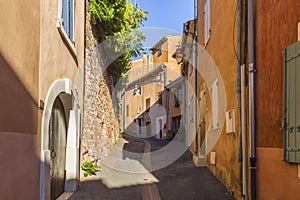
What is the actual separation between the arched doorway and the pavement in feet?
1.32

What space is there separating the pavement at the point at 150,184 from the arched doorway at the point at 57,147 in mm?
403

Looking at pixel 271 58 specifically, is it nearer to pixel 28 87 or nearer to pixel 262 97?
pixel 262 97

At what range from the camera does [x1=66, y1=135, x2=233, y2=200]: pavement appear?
294 inches

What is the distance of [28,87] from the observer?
15.7 feet

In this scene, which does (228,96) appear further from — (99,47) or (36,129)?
(99,47)

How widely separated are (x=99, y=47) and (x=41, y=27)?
8.14 meters

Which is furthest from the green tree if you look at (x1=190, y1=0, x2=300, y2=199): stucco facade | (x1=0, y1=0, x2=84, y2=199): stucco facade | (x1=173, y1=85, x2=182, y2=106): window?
(x1=173, y1=85, x2=182, y2=106): window

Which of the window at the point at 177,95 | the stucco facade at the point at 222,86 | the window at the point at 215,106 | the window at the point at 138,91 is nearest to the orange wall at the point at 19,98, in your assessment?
the stucco facade at the point at 222,86

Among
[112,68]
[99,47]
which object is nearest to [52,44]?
[99,47]

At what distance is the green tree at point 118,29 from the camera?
1264 centimetres

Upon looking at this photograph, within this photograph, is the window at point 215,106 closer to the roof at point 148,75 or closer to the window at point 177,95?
the window at point 177,95

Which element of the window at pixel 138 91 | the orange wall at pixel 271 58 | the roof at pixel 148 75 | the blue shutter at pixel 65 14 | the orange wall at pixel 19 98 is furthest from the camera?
the window at pixel 138 91

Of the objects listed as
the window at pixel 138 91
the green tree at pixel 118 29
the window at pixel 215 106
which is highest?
the green tree at pixel 118 29

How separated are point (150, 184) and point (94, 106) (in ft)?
14.4
